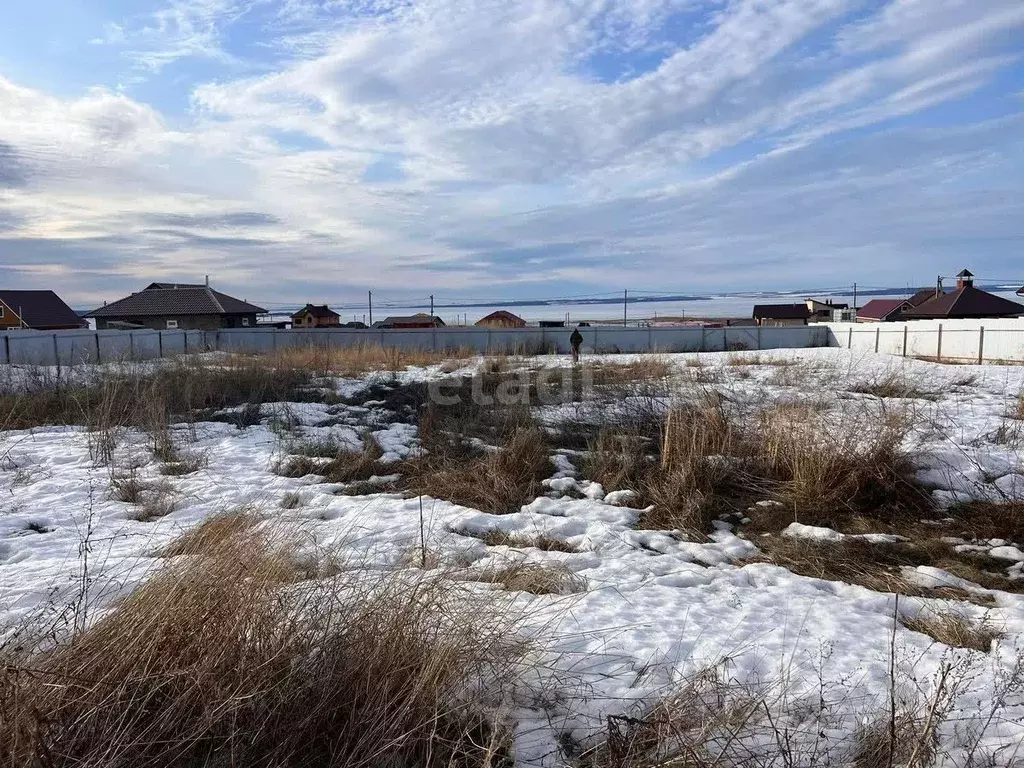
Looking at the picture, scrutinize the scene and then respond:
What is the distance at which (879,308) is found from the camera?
64.6 metres

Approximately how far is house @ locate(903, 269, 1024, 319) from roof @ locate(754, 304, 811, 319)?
19.1m

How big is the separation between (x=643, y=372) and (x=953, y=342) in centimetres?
1856

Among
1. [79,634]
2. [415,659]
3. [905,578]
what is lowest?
[905,578]

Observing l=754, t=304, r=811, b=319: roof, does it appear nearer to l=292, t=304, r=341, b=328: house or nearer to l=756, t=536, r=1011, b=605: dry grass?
l=292, t=304, r=341, b=328: house

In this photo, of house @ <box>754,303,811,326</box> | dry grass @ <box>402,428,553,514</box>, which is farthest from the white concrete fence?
house @ <box>754,303,811,326</box>

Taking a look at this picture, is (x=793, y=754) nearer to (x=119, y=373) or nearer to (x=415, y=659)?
(x=415, y=659)

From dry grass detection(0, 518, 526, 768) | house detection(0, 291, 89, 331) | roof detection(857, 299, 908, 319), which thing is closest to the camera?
dry grass detection(0, 518, 526, 768)

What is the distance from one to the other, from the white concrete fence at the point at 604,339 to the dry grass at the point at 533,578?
17400mm

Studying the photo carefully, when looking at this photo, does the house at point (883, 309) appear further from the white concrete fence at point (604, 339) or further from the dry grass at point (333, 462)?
the dry grass at point (333, 462)

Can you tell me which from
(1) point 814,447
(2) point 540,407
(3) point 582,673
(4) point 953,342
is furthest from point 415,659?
(4) point 953,342

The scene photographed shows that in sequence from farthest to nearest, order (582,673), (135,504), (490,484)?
1. (490,484)
2. (135,504)
3. (582,673)

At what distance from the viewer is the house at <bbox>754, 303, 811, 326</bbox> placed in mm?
61031

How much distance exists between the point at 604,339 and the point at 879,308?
49924mm

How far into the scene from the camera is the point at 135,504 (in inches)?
195
